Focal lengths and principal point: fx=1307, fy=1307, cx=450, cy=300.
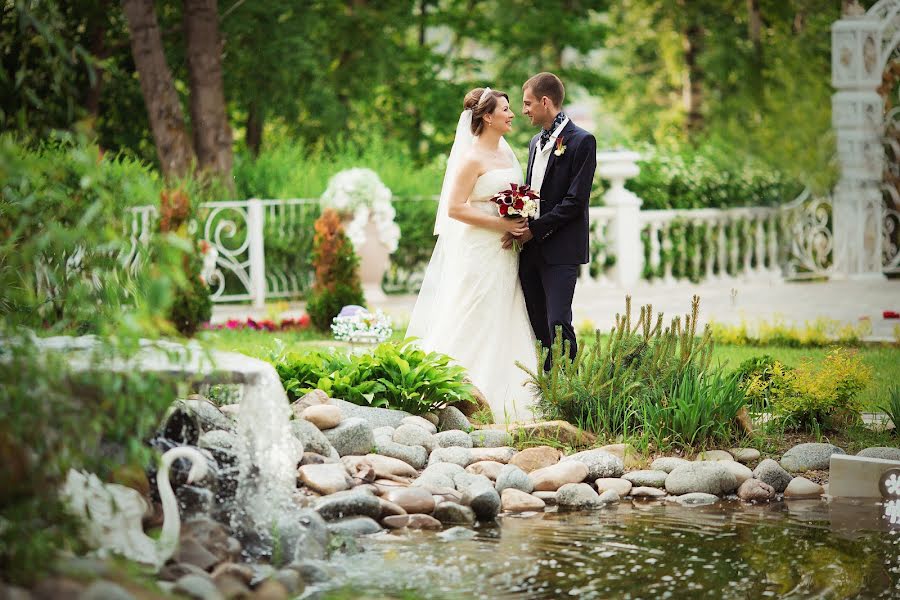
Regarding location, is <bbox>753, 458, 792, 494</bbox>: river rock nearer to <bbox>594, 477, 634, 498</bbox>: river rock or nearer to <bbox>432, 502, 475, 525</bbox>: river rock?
<bbox>594, 477, 634, 498</bbox>: river rock

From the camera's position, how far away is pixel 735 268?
55.3 feet

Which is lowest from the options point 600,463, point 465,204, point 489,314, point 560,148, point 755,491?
point 755,491

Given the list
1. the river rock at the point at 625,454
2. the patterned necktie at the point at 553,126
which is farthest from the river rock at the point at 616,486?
the patterned necktie at the point at 553,126

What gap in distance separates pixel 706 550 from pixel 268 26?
47.9 feet

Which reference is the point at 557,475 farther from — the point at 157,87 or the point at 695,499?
the point at 157,87

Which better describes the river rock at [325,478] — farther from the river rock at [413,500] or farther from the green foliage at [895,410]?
the green foliage at [895,410]

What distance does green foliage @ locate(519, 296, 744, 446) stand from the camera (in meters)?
7.33

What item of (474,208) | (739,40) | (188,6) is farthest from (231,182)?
(739,40)

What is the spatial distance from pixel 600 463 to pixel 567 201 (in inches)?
71.9

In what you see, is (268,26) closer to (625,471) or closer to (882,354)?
(882,354)

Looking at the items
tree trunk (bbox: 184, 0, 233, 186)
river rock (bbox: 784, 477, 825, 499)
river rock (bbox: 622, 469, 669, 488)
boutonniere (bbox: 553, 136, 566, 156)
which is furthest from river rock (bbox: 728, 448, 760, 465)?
tree trunk (bbox: 184, 0, 233, 186)

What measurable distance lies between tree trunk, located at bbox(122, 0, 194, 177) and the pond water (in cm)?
974

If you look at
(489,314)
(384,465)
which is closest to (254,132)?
(489,314)

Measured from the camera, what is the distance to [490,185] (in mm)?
8352
